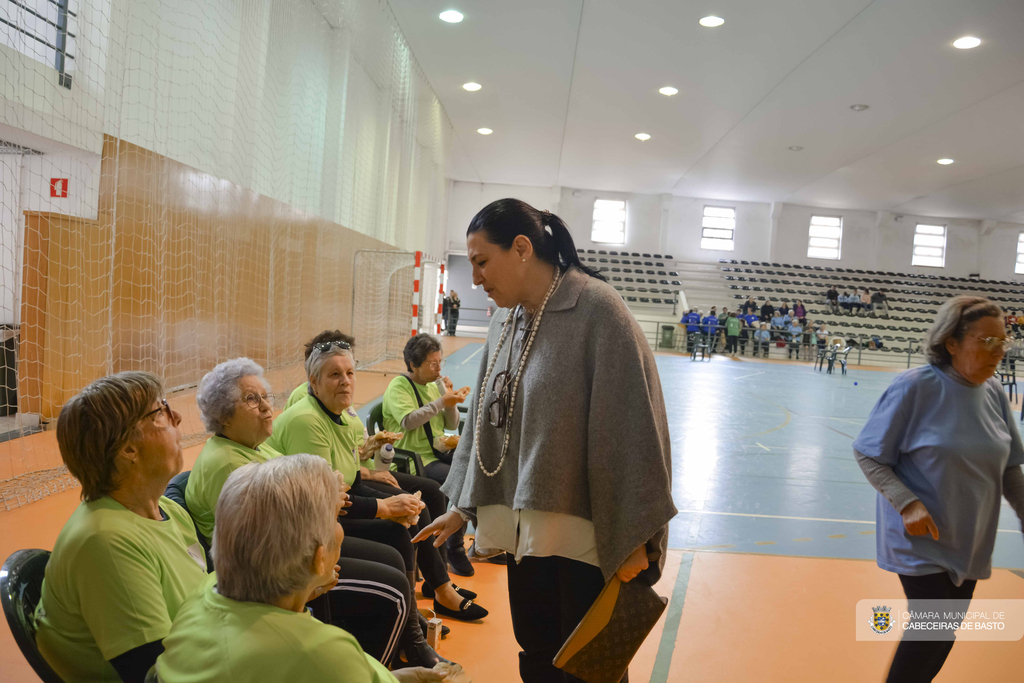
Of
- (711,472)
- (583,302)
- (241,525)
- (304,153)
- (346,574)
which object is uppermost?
(304,153)

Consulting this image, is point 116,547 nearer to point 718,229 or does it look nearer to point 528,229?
point 528,229

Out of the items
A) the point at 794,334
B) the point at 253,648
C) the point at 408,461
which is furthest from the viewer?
the point at 794,334

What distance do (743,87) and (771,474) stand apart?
8.25 metres

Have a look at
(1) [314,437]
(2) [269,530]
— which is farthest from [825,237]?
(2) [269,530]

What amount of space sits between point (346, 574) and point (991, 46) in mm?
11281

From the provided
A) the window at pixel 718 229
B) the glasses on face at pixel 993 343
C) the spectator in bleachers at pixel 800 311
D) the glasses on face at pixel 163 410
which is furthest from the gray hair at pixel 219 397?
the window at pixel 718 229

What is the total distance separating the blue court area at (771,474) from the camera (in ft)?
12.0

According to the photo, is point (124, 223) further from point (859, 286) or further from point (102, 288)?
point (859, 286)

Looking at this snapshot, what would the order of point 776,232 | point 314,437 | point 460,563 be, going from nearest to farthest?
point 314,437 → point 460,563 → point 776,232

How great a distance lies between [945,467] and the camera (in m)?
1.76

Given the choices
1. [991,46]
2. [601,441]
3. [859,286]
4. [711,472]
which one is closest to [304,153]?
[711,472]

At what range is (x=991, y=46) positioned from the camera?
29.2ft

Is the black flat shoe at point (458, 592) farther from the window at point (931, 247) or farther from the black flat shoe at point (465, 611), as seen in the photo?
the window at point (931, 247)

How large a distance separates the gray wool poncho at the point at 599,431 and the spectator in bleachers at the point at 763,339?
58.6ft
